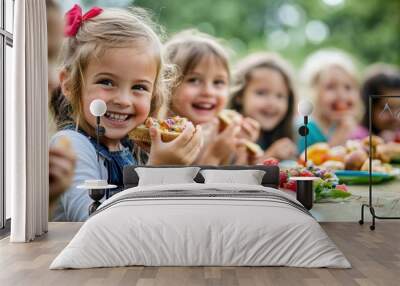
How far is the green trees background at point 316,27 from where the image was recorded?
7480mm

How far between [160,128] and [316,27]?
227 centimetres

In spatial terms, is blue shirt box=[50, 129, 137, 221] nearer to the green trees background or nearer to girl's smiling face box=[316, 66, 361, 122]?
the green trees background

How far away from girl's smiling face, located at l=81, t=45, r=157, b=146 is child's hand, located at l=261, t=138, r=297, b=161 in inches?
61.7

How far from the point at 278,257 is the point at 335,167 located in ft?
10.4

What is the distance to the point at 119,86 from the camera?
718 cm

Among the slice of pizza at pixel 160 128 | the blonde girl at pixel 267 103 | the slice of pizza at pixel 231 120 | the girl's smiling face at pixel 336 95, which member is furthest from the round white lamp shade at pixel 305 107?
the slice of pizza at pixel 160 128

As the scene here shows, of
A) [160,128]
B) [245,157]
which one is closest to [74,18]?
[160,128]

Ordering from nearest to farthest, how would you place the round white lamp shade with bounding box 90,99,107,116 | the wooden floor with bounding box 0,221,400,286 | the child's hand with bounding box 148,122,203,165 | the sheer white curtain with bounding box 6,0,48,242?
the wooden floor with bounding box 0,221,400,286 < the sheer white curtain with bounding box 6,0,48,242 < the round white lamp shade with bounding box 90,99,107,116 < the child's hand with bounding box 148,122,203,165

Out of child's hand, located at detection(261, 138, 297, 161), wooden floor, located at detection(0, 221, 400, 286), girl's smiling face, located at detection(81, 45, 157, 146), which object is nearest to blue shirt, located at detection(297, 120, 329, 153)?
child's hand, located at detection(261, 138, 297, 161)

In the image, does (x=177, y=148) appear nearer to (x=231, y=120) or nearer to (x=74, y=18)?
(x=231, y=120)

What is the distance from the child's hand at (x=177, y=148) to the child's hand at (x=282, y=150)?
855 millimetres

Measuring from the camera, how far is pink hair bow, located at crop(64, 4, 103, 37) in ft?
23.8

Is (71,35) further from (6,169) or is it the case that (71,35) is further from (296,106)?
(296,106)

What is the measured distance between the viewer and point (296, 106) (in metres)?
7.40
